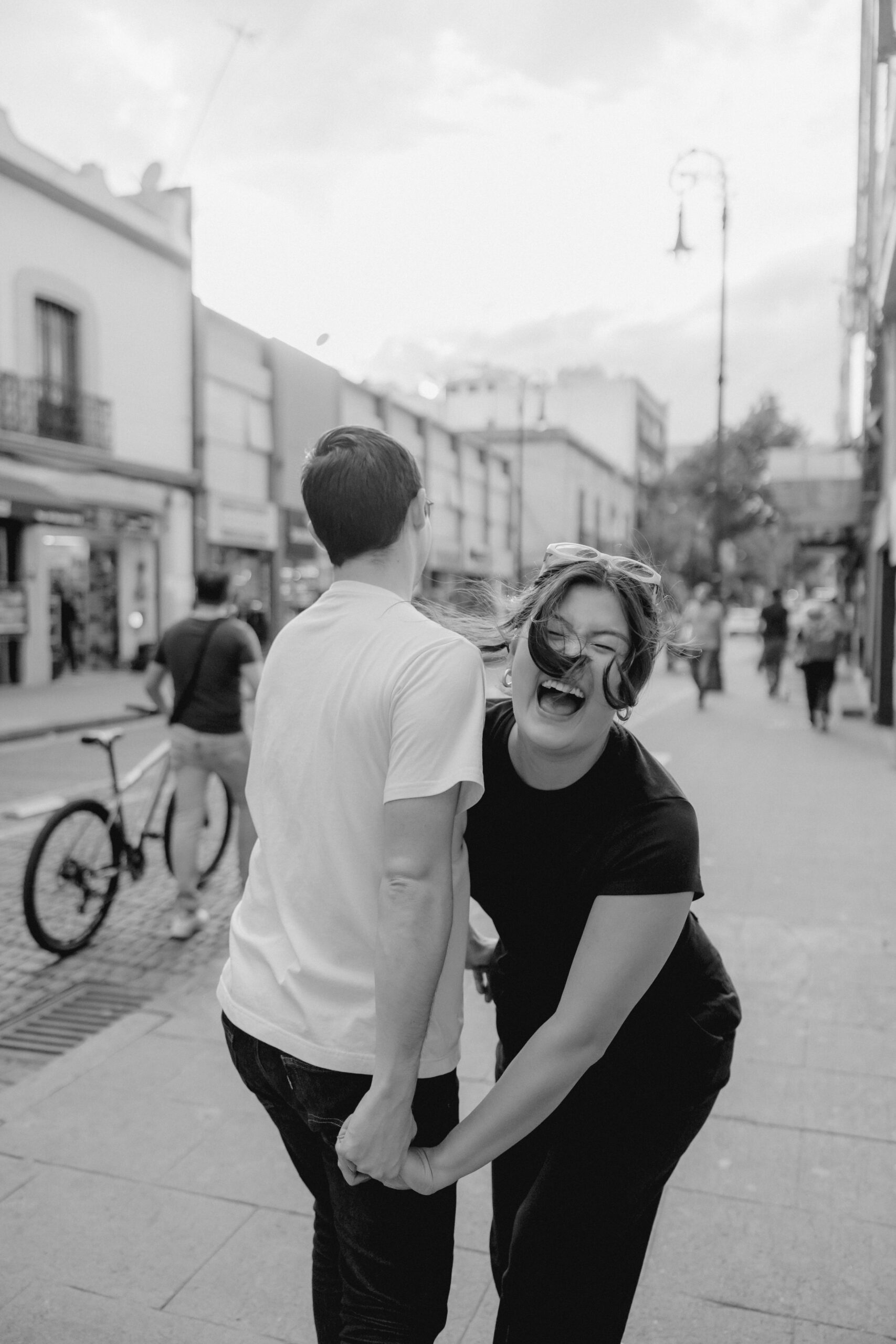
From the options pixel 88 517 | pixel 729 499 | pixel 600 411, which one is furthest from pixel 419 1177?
pixel 600 411

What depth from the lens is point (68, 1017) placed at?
4.36 metres

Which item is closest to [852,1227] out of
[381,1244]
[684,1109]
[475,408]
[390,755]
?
[684,1109]

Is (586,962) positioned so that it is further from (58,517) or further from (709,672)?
(58,517)

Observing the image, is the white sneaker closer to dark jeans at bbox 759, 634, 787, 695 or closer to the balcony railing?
the balcony railing

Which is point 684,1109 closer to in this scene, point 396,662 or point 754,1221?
point 396,662

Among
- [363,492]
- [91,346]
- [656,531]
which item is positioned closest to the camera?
[363,492]

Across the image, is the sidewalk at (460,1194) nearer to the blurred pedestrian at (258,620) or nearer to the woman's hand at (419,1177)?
the woman's hand at (419,1177)

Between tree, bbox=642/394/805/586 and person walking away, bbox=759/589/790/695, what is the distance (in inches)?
1161

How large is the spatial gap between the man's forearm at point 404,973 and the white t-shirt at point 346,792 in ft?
0.28

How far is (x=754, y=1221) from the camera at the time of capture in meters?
2.91

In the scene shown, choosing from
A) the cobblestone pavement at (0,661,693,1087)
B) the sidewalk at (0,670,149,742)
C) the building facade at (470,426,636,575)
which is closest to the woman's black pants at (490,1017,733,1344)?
the cobblestone pavement at (0,661,693,1087)

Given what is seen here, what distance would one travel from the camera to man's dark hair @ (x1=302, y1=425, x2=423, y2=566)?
167 centimetres

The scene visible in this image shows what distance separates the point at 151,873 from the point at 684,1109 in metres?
5.31

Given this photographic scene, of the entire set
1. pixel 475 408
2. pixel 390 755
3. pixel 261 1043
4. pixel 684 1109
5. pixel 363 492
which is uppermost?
pixel 475 408
